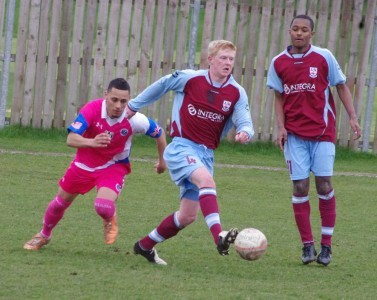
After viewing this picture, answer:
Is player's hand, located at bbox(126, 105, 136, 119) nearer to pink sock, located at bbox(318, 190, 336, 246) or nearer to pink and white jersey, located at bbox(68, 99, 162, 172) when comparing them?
pink and white jersey, located at bbox(68, 99, 162, 172)

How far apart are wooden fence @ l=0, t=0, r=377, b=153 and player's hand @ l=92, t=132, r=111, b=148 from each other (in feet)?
24.3

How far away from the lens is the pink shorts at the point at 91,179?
854cm

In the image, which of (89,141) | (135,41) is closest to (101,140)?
(89,141)

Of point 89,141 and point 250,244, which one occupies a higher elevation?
point 89,141

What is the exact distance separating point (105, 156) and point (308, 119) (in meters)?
1.71

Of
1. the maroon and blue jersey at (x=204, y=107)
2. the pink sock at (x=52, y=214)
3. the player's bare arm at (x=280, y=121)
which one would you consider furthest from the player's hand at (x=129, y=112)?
the player's bare arm at (x=280, y=121)

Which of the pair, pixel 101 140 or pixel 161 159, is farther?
pixel 161 159

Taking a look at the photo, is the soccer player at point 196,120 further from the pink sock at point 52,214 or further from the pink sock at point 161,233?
the pink sock at point 52,214

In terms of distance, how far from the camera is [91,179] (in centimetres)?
858

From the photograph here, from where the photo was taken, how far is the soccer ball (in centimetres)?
769

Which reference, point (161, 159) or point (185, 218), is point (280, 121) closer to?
point (161, 159)

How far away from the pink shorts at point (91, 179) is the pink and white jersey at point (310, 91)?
1500 mm

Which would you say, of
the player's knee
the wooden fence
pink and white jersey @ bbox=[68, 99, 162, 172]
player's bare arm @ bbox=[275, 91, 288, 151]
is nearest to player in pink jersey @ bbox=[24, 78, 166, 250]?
pink and white jersey @ bbox=[68, 99, 162, 172]

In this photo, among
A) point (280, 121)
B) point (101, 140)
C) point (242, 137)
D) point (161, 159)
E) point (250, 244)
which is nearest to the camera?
point (250, 244)
